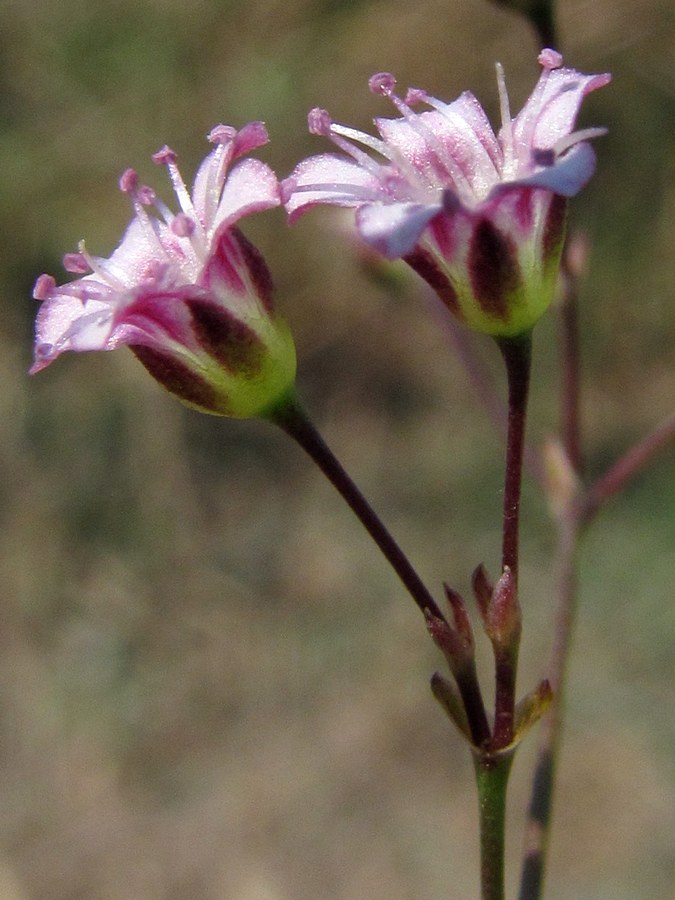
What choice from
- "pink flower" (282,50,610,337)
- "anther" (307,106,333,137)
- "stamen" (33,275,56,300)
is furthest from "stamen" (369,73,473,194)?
"stamen" (33,275,56,300)

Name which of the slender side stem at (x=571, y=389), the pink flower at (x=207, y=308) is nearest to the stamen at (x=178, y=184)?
the pink flower at (x=207, y=308)

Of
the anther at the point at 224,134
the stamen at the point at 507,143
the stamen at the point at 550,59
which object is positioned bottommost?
the stamen at the point at 507,143

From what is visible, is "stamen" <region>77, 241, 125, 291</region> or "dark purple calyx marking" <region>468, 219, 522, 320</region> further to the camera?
"stamen" <region>77, 241, 125, 291</region>

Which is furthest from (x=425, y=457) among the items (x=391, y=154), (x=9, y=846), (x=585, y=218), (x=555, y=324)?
(x=391, y=154)

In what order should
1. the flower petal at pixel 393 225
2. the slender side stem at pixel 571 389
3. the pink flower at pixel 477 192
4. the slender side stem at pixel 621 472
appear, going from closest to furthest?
1. the flower petal at pixel 393 225
2. the pink flower at pixel 477 192
3. the slender side stem at pixel 621 472
4. the slender side stem at pixel 571 389

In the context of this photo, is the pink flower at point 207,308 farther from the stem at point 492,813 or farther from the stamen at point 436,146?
the stem at point 492,813

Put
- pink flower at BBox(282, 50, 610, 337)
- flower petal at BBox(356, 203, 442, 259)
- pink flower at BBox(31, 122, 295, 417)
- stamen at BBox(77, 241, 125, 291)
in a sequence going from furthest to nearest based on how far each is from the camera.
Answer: stamen at BBox(77, 241, 125, 291), pink flower at BBox(31, 122, 295, 417), pink flower at BBox(282, 50, 610, 337), flower petal at BBox(356, 203, 442, 259)

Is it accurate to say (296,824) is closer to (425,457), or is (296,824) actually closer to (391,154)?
(425,457)

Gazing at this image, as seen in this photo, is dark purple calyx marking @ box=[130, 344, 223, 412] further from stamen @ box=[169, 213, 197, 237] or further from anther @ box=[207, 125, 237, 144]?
anther @ box=[207, 125, 237, 144]
